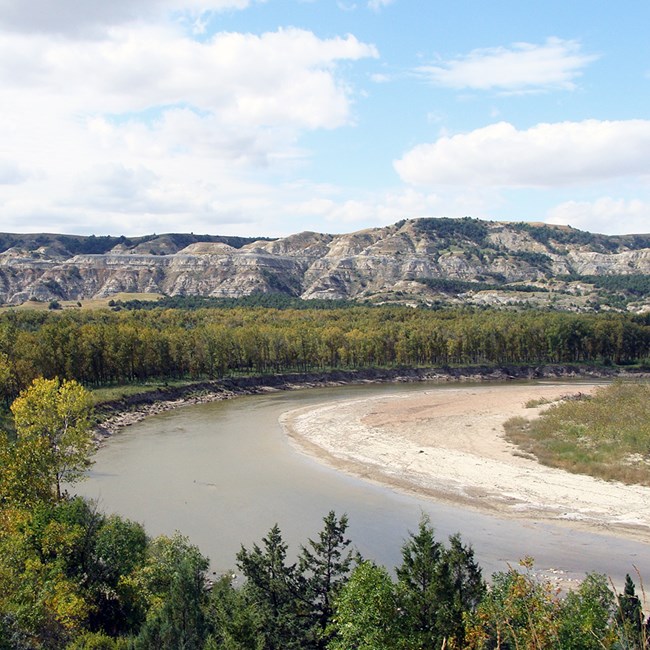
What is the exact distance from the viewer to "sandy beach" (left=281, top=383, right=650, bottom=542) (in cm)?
4062

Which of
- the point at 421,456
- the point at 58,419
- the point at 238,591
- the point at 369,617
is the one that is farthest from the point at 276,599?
the point at 421,456

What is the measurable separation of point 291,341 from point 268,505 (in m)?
71.5

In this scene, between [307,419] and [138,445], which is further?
[307,419]

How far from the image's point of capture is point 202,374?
10681cm

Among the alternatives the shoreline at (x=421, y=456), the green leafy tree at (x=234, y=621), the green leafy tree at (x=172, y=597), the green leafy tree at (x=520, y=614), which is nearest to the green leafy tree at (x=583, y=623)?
the green leafy tree at (x=520, y=614)

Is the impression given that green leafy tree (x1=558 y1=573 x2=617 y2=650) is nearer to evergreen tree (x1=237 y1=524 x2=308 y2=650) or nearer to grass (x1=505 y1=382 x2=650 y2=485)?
evergreen tree (x1=237 y1=524 x2=308 y2=650)

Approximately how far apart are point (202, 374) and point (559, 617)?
312 ft

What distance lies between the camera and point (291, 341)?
114m

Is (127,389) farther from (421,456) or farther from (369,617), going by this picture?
(369,617)

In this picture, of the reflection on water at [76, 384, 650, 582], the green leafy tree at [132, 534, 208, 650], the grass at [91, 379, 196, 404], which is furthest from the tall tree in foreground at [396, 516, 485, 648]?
the grass at [91, 379, 196, 404]

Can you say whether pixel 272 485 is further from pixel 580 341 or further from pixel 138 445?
pixel 580 341

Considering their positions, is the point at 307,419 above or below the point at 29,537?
below

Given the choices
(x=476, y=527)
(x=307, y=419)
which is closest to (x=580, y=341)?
(x=307, y=419)

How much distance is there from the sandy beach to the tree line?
26727 mm
